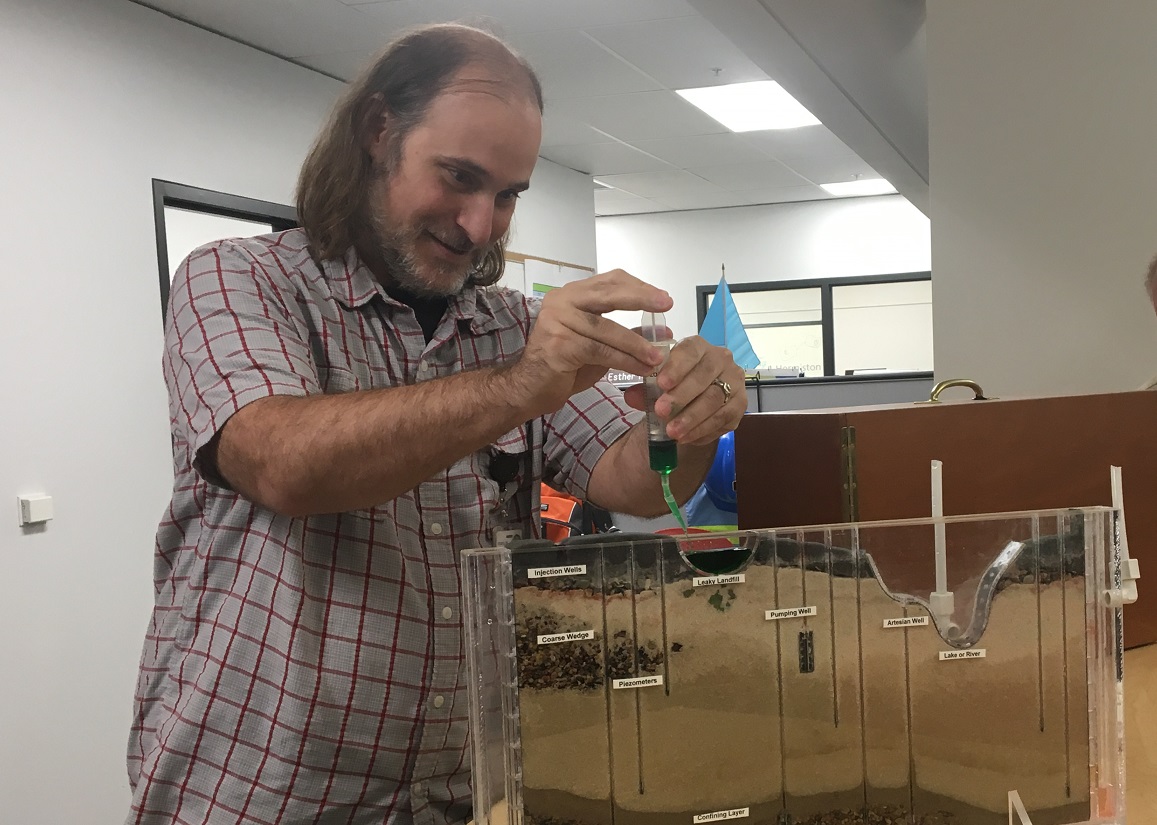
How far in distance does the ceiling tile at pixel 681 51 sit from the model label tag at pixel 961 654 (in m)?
3.22

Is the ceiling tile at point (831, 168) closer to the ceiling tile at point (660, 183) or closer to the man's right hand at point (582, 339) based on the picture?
the ceiling tile at point (660, 183)

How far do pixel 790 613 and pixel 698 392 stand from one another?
0.75 ft

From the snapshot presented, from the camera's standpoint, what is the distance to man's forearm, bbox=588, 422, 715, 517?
3.70 ft

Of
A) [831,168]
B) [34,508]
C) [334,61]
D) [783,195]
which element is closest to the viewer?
[34,508]

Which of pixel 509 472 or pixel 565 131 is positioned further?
pixel 565 131

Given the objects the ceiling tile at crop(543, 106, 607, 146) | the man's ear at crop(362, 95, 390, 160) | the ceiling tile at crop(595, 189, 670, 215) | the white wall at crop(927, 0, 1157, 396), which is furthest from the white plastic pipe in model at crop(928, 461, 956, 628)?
the ceiling tile at crop(595, 189, 670, 215)

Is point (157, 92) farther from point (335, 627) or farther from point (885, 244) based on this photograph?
point (885, 244)

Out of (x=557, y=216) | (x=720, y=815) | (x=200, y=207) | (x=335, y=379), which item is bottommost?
(x=720, y=815)

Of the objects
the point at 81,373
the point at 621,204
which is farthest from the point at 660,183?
the point at 81,373

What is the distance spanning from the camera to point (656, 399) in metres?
0.85

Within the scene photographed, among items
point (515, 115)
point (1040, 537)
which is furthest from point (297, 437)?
point (1040, 537)

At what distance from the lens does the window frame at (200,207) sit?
3109 millimetres

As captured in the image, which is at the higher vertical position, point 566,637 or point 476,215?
point 476,215

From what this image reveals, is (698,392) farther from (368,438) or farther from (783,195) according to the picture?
(783,195)
